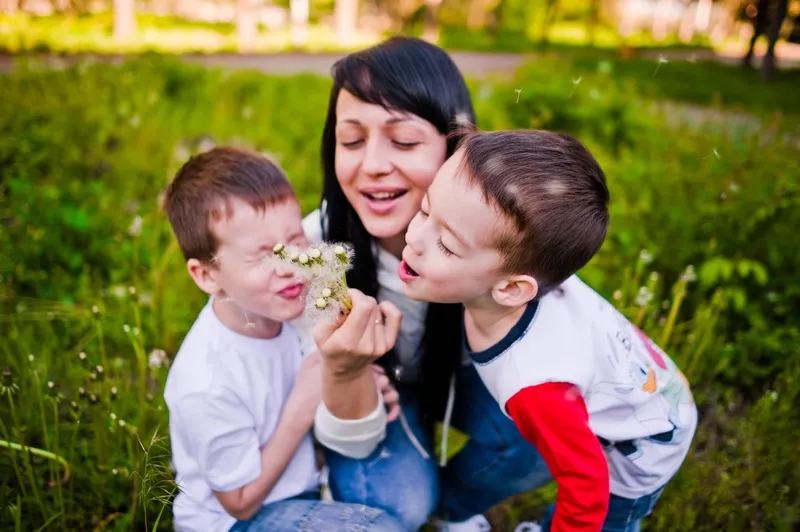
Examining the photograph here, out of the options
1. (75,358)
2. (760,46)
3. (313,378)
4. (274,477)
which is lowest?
(75,358)

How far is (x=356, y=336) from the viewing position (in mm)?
1398

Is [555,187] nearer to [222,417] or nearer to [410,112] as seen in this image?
[410,112]

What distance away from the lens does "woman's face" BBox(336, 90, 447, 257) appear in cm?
171

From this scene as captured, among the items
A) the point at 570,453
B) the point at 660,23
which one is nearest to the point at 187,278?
the point at 570,453

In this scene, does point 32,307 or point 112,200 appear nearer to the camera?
point 32,307

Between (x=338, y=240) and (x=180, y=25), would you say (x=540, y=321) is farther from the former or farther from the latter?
(x=180, y=25)

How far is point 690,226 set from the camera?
9.91 ft

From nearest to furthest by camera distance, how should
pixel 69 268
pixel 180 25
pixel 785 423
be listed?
1. pixel 785 423
2. pixel 69 268
3. pixel 180 25

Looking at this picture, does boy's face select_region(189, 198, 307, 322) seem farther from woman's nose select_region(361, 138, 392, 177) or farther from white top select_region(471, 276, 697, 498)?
white top select_region(471, 276, 697, 498)

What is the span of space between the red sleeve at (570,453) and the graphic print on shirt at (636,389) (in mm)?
169

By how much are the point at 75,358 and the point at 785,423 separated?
269 centimetres

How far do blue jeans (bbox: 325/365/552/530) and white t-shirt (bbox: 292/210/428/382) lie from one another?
0.56 feet

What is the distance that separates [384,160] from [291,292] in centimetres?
46

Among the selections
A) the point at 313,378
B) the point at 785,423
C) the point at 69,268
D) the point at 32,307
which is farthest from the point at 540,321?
the point at 69,268
